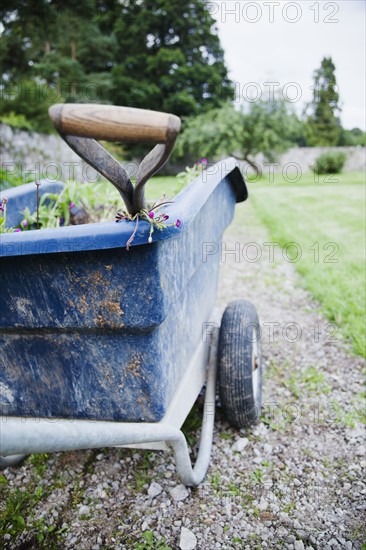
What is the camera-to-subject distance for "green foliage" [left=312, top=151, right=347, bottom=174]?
1939 centimetres

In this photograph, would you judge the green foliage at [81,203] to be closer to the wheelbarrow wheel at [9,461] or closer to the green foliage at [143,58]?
the wheelbarrow wheel at [9,461]

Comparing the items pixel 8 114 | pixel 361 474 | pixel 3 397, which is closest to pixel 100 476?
Result: pixel 3 397

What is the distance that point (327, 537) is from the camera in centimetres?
129

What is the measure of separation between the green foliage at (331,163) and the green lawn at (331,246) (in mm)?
11676

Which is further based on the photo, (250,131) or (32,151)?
(250,131)

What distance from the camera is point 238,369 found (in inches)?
64.0

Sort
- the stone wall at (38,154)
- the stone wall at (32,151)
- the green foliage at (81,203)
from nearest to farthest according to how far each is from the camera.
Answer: the green foliage at (81,203), the stone wall at (38,154), the stone wall at (32,151)

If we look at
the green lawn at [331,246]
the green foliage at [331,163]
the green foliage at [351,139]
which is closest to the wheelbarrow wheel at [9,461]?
the green lawn at [331,246]

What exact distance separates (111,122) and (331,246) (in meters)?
4.33

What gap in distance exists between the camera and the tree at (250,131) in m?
17.2

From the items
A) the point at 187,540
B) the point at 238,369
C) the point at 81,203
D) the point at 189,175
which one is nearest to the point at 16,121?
the point at 81,203

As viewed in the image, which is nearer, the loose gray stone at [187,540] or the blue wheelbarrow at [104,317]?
the blue wheelbarrow at [104,317]

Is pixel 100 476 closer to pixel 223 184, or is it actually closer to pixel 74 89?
pixel 223 184

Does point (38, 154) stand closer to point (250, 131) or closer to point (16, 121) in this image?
point (16, 121)
